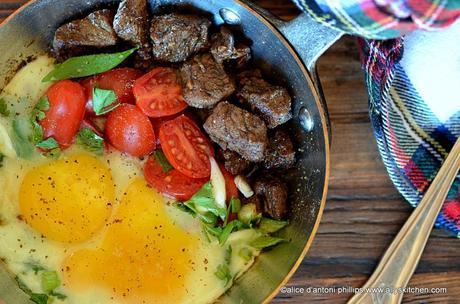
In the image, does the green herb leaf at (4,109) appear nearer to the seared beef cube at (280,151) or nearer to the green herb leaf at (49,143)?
the green herb leaf at (49,143)

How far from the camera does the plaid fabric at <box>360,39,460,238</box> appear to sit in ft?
8.30

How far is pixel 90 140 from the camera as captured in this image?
96.0 inches

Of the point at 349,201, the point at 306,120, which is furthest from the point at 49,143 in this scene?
the point at 349,201

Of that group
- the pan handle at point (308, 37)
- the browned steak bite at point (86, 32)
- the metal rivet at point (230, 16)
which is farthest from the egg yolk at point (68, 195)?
the pan handle at point (308, 37)

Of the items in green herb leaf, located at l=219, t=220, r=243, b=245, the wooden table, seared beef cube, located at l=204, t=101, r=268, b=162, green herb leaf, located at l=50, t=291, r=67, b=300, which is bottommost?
the wooden table

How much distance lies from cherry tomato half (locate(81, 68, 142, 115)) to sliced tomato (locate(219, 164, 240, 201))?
0.42m

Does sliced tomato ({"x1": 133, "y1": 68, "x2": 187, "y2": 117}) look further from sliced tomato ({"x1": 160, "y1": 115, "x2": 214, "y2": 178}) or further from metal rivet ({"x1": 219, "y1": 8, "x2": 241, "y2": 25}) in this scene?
metal rivet ({"x1": 219, "y1": 8, "x2": 241, "y2": 25})

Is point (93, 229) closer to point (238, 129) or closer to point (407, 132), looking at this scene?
point (238, 129)

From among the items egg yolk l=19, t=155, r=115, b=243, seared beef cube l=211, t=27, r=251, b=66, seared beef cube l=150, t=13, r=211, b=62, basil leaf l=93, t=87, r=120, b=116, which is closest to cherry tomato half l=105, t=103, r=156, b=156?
basil leaf l=93, t=87, r=120, b=116

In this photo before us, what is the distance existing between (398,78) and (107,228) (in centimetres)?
121

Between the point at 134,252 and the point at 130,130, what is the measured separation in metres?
0.44

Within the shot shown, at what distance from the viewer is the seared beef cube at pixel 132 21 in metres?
2.37

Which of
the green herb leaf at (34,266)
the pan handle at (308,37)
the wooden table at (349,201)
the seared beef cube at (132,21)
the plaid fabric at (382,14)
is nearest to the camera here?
the plaid fabric at (382,14)

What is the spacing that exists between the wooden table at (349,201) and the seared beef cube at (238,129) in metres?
0.39
